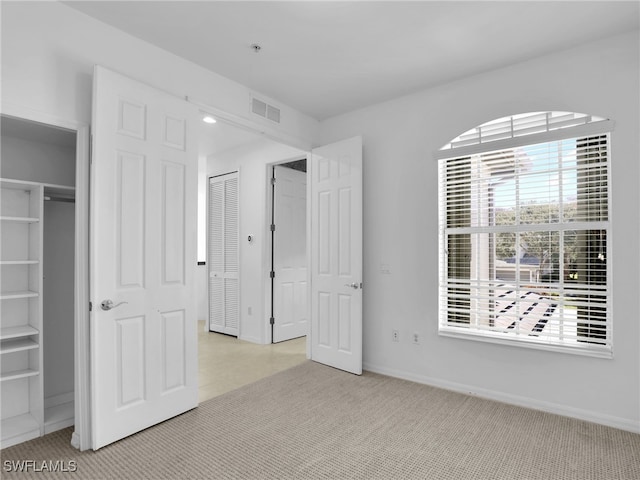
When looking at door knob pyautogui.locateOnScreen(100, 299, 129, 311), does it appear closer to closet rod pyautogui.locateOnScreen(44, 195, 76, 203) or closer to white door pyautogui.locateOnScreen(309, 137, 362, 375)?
closet rod pyautogui.locateOnScreen(44, 195, 76, 203)

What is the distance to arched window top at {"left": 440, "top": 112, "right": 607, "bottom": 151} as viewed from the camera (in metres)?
2.87

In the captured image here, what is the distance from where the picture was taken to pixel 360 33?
2.66 metres

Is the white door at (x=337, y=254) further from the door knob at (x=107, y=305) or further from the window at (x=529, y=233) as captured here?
the door knob at (x=107, y=305)

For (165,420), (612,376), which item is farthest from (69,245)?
(612,376)

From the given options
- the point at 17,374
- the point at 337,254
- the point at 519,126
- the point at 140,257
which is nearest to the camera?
the point at 17,374

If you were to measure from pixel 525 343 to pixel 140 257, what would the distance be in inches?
119

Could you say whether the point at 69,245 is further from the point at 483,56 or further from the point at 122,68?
the point at 483,56

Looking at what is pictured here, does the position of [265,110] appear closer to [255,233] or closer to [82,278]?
[255,233]

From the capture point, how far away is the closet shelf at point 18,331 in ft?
7.85

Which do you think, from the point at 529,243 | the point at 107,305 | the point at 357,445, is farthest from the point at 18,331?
the point at 529,243

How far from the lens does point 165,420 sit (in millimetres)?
2729

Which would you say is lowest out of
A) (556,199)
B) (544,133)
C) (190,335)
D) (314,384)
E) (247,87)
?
(314,384)

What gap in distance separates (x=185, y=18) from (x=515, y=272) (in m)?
3.15

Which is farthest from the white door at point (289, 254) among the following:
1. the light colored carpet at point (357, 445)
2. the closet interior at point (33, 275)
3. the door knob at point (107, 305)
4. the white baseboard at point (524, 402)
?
the door knob at point (107, 305)
